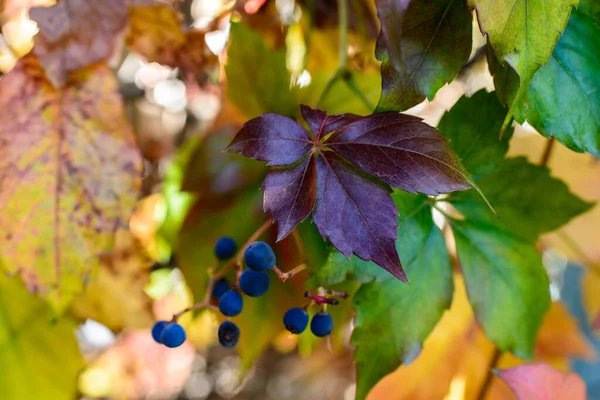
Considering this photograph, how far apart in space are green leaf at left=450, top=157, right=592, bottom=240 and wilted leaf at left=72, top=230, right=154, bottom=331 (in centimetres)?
35

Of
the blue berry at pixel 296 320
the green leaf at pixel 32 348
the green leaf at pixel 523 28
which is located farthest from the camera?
the green leaf at pixel 32 348

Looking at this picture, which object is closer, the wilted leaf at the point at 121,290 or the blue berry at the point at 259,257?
the blue berry at the point at 259,257

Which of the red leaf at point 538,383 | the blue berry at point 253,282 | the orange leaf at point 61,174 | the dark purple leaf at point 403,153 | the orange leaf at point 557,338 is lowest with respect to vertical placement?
the orange leaf at point 557,338

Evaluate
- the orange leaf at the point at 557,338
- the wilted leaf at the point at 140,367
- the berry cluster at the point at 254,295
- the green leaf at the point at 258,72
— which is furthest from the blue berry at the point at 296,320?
the wilted leaf at the point at 140,367

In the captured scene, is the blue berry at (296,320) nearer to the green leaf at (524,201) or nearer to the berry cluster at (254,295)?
the berry cluster at (254,295)

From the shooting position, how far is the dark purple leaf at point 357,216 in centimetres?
32

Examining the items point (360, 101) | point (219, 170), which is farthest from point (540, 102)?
point (219, 170)

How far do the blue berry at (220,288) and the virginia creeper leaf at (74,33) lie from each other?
229 mm

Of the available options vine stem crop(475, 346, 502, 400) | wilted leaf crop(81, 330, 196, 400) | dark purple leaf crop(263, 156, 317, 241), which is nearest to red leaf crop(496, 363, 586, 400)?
vine stem crop(475, 346, 502, 400)

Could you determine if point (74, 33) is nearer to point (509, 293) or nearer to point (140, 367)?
point (509, 293)

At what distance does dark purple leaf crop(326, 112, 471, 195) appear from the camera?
324 mm

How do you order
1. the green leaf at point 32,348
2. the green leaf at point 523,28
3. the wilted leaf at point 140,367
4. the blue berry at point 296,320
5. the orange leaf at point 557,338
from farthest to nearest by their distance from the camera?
the wilted leaf at point 140,367, the orange leaf at point 557,338, the green leaf at point 32,348, the blue berry at point 296,320, the green leaf at point 523,28

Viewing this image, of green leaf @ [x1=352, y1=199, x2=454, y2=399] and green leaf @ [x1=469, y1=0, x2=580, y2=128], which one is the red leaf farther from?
green leaf @ [x1=469, y1=0, x2=580, y2=128]

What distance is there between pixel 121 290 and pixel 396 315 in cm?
32
